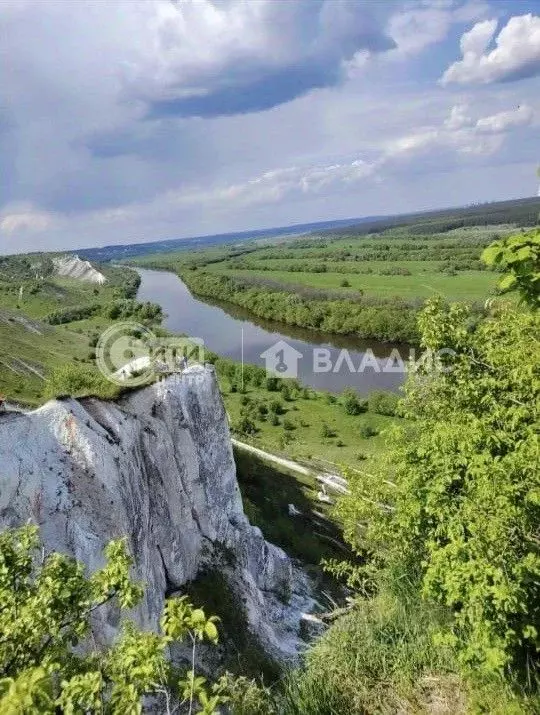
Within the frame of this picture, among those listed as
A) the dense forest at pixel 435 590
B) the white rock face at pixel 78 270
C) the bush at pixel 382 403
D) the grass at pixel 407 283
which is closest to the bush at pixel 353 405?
the bush at pixel 382 403

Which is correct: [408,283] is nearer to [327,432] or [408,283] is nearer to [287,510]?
[327,432]

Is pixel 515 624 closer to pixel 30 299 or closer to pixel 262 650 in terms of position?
pixel 262 650

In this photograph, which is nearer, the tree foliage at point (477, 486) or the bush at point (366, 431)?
the tree foliage at point (477, 486)

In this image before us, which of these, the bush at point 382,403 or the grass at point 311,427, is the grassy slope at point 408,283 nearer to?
the bush at point 382,403

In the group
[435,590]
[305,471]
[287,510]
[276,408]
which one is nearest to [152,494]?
[435,590]

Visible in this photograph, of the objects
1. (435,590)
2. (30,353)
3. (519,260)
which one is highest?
(519,260)

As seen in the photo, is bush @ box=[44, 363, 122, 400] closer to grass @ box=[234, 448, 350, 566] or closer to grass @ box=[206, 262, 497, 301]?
grass @ box=[234, 448, 350, 566]
